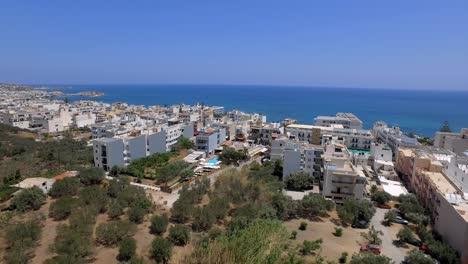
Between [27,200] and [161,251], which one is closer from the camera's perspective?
[161,251]

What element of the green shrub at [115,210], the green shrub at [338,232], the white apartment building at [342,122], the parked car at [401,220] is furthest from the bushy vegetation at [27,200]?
the white apartment building at [342,122]

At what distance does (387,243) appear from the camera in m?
16.5

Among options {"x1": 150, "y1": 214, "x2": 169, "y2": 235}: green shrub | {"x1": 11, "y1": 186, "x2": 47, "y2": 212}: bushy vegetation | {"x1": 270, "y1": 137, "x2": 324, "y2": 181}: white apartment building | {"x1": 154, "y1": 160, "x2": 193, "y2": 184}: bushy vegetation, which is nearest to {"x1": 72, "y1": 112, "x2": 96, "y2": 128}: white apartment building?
{"x1": 154, "y1": 160, "x2": 193, "y2": 184}: bushy vegetation

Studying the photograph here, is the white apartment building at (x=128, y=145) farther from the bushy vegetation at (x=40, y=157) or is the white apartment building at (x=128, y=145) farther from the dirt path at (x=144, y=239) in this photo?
the dirt path at (x=144, y=239)

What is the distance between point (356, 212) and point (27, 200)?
67.1ft

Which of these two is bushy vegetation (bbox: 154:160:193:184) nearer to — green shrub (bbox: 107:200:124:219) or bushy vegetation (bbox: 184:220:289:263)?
green shrub (bbox: 107:200:124:219)

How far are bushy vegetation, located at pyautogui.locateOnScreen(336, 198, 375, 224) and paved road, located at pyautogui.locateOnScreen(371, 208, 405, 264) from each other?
39.1 inches

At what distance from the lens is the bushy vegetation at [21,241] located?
1219 cm

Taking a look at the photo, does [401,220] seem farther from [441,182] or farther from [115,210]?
[115,210]

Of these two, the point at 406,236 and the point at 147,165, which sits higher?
the point at 147,165

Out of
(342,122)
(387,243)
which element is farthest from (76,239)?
(342,122)

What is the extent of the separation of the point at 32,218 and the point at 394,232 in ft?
70.6

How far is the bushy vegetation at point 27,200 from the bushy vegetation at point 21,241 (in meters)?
2.79

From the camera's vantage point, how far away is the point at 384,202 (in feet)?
70.8
